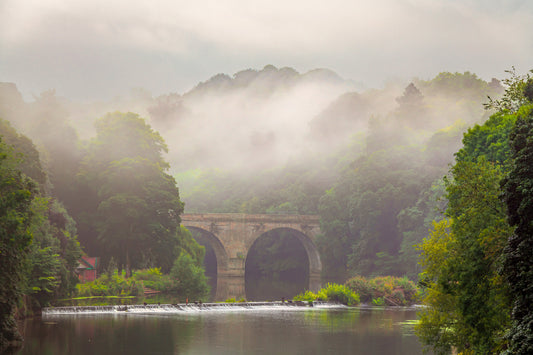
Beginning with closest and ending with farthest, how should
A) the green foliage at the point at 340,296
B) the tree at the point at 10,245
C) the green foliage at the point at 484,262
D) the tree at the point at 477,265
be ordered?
the green foliage at the point at 484,262
the tree at the point at 477,265
the tree at the point at 10,245
the green foliage at the point at 340,296

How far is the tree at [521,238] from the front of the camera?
54.7ft

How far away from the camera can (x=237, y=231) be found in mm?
96500

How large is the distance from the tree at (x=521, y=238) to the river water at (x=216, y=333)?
1856 centimetres

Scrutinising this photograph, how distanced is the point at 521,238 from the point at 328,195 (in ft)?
264

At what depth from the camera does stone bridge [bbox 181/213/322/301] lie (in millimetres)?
93438

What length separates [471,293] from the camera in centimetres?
2527

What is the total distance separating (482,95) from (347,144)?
28.3 metres

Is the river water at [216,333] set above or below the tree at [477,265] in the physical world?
below

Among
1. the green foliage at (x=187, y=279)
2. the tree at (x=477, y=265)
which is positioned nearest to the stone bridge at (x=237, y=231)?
the green foliage at (x=187, y=279)

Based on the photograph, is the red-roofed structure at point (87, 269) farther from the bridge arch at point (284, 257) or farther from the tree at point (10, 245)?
the bridge arch at point (284, 257)

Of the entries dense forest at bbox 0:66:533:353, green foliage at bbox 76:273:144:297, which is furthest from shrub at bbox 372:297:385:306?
green foliage at bbox 76:273:144:297

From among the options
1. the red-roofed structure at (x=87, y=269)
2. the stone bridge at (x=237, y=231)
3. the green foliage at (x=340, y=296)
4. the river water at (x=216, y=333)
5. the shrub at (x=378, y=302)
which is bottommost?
the river water at (x=216, y=333)

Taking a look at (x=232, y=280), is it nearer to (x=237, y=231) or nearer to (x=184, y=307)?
(x=237, y=231)

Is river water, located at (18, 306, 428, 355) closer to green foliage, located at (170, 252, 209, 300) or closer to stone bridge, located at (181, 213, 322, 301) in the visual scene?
green foliage, located at (170, 252, 209, 300)
